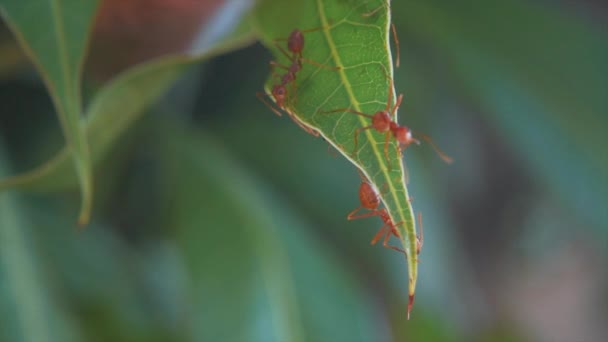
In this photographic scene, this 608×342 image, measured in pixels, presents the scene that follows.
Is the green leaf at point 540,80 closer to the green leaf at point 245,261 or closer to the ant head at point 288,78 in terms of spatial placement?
the green leaf at point 245,261

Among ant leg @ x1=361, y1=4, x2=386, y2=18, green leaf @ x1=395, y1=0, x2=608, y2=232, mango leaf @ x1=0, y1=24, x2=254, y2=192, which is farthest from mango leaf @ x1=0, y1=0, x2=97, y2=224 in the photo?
green leaf @ x1=395, y1=0, x2=608, y2=232

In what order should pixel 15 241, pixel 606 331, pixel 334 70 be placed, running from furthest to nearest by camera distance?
pixel 606 331, pixel 15 241, pixel 334 70

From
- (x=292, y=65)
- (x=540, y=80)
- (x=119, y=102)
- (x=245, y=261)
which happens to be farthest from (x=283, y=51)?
(x=540, y=80)

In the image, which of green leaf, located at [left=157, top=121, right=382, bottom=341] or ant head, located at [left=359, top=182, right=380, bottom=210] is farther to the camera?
green leaf, located at [left=157, top=121, right=382, bottom=341]

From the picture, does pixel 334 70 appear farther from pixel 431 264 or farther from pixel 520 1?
pixel 520 1

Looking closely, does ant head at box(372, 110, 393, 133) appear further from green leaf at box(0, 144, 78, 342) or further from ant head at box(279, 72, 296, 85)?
green leaf at box(0, 144, 78, 342)

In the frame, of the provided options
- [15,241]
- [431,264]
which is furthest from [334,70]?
[431,264]
